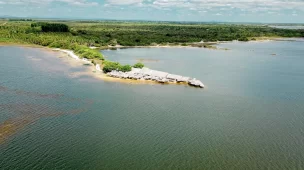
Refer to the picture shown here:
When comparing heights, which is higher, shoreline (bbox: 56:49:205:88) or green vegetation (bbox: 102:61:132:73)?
green vegetation (bbox: 102:61:132:73)

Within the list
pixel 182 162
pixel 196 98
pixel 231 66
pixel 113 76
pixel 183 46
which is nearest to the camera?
pixel 182 162

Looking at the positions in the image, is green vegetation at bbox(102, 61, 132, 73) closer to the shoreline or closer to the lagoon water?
the shoreline

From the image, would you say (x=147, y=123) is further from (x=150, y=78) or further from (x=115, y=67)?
(x=115, y=67)

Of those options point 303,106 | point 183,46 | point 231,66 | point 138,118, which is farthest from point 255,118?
point 183,46

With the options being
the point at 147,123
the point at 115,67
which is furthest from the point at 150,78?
the point at 147,123

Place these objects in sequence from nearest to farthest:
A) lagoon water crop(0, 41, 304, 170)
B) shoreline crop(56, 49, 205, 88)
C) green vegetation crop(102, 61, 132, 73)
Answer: lagoon water crop(0, 41, 304, 170)
shoreline crop(56, 49, 205, 88)
green vegetation crop(102, 61, 132, 73)

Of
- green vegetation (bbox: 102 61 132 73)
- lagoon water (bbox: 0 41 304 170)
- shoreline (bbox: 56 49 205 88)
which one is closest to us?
lagoon water (bbox: 0 41 304 170)

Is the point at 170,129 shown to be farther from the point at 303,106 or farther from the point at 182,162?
the point at 303,106

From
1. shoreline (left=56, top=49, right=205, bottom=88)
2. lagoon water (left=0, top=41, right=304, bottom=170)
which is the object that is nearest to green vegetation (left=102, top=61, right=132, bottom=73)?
shoreline (left=56, top=49, right=205, bottom=88)

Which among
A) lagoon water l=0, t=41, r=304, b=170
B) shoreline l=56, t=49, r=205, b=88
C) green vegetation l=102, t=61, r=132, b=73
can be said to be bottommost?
lagoon water l=0, t=41, r=304, b=170
